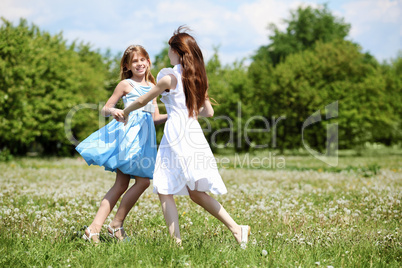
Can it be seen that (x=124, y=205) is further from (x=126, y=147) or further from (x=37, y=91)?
(x=37, y=91)

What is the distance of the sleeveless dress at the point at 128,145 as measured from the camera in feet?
14.7

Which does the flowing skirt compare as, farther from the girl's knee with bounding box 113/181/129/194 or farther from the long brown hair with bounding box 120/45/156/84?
the long brown hair with bounding box 120/45/156/84

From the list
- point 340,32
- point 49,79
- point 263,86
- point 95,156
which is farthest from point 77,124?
point 340,32

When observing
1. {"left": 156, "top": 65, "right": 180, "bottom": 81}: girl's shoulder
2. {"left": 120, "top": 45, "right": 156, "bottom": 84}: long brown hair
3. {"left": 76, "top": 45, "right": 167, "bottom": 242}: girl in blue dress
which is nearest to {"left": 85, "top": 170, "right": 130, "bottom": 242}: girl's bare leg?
{"left": 76, "top": 45, "right": 167, "bottom": 242}: girl in blue dress

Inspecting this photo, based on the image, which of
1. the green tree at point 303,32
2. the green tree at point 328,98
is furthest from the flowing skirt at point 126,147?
the green tree at point 303,32

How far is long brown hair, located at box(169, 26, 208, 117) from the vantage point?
4.06 metres

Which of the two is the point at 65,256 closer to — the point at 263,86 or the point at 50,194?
the point at 50,194

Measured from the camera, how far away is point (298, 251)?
148 inches

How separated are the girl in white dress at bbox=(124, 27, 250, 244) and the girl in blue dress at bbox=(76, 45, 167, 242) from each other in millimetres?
497

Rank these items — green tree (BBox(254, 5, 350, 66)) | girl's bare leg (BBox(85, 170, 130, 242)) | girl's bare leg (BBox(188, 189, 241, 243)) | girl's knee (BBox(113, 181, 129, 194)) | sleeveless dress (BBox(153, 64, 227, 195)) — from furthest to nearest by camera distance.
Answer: green tree (BBox(254, 5, 350, 66)) → girl's knee (BBox(113, 181, 129, 194)) → girl's bare leg (BBox(85, 170, 130, 242)) → girl's bare leg (BBox(188, 189, 241, 243)) → sleeveless dress (BBox(153, 64, 227, 195))

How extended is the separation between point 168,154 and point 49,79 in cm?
1982

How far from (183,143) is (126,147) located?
2.85 feet

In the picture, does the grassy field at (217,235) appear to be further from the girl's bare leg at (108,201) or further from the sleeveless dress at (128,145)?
the sleeveless dress at (128,145)

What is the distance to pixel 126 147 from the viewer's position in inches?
178
